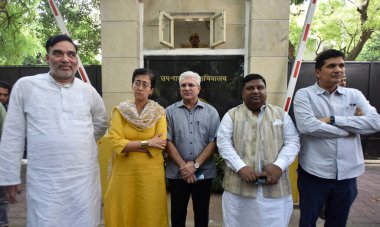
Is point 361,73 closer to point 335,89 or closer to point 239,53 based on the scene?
point 239,53

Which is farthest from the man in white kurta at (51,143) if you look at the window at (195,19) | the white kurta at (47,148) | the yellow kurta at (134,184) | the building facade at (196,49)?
the window at (195,19)

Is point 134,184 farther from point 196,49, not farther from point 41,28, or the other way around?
point 41,28

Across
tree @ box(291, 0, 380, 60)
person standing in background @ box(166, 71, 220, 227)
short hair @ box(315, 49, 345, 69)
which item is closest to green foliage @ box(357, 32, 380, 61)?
tree @ box(291, 0, 380, 60)

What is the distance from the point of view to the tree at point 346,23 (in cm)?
1048

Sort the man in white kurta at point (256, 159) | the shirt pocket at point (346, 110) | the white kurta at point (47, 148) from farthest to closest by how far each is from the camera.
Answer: the shirt pocket at point (346, 110) < the man in white kurta at point (256, 159) < the white kurta at point (47, 148)

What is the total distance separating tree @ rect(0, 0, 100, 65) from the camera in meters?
9.19

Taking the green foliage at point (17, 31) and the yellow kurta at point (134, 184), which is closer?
the yellow kurta at point (134, 184)

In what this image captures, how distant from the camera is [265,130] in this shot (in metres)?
2.67

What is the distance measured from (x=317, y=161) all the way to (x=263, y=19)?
334 cm

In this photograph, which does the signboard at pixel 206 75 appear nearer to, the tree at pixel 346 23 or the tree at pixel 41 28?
the tree at pixel 41 28

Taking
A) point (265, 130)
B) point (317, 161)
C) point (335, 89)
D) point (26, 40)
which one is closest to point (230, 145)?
point (265, 130)

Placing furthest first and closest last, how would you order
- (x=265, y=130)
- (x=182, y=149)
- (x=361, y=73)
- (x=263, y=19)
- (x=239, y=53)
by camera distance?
(x=361, y=73) < (x=239, y=53) < (x=263, y=19) < (x=182, y=149) < (x=265, y=130)

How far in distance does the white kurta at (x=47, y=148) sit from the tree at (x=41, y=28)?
272 inches

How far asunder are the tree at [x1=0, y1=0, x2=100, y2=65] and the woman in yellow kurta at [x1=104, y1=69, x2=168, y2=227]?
6.89 meters
